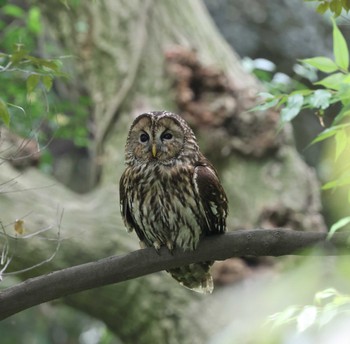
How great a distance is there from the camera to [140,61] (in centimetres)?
494

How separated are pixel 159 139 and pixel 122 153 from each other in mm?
2033

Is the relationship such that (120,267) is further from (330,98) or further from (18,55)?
(330,98)

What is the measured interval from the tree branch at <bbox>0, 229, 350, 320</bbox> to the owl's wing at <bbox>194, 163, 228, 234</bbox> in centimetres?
39

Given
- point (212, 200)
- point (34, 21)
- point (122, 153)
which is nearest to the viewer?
point (212, 200)

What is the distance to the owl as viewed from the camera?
2.64 meters

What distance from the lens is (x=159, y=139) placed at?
2773 millimetres

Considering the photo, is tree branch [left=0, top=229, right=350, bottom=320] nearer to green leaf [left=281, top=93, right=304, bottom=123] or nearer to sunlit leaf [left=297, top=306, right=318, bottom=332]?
sunlit leaf [left=297, top=306, right=318, bottom=332]

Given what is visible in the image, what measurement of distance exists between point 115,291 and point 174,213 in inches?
65.6

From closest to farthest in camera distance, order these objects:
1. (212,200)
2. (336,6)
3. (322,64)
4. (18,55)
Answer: (18,55) < (336,6) < (322,64) < (212,200)

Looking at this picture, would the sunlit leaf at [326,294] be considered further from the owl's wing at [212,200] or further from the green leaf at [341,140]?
the owl's wing at [212,200]

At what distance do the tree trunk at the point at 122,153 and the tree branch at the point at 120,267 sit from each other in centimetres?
169

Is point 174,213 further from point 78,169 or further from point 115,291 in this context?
point 78,169

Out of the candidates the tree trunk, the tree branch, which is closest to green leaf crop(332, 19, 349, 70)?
the tree branch

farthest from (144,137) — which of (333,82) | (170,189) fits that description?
(333,82)
